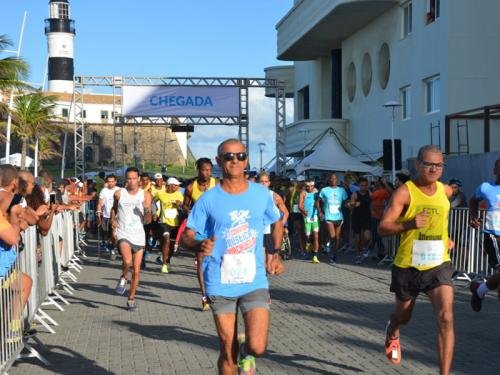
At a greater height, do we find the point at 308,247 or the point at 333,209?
the point at 333,209

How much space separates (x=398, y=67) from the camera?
102ft

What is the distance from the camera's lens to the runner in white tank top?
34.2ft

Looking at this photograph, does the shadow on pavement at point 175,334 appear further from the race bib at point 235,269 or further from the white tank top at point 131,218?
the race bib at point 235,269

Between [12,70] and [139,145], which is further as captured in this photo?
[139,145]

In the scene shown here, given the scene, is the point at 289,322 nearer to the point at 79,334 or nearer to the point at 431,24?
the point at 79,334

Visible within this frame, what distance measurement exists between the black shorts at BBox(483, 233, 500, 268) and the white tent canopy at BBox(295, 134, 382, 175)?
16.7 metres

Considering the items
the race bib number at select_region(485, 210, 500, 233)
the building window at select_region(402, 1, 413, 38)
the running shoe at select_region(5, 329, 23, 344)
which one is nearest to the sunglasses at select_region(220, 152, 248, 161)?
the running shoe at select_region(5, 329, 23, 344)

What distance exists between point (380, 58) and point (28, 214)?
28174 millimetres

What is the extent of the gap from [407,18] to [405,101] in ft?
10.5

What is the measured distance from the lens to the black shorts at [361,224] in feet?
55.0

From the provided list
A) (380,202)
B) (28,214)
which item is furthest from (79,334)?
(380,202)

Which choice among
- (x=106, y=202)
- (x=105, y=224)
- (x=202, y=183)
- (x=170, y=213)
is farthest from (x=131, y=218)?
(x=105, y=224)

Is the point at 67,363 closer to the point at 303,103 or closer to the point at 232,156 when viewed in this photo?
the point at 232,156

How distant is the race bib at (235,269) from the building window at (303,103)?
42.8 m
